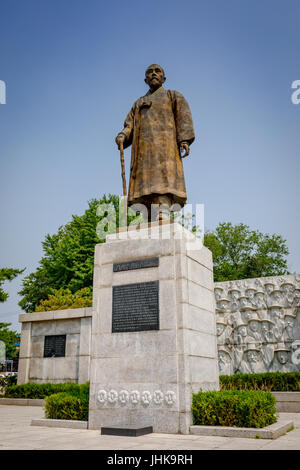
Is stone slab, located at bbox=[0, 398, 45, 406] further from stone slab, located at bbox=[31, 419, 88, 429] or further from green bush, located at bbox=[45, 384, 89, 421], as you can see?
stone slab, located at bbox=[31, 419, 88, 429]

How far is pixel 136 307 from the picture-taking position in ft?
26.2

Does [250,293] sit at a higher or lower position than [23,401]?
higher

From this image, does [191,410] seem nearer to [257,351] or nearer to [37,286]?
[257,351]

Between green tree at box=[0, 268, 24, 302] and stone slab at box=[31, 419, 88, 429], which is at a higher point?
green tree at box=[0, 268, 24, 302]

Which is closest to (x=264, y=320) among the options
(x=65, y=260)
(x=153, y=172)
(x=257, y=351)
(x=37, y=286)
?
(x=257, y=351)

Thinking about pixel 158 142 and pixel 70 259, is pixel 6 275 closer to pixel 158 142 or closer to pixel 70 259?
pixel 70 259

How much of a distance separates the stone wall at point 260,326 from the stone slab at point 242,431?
865 centimetres

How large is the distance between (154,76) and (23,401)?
11.7 m

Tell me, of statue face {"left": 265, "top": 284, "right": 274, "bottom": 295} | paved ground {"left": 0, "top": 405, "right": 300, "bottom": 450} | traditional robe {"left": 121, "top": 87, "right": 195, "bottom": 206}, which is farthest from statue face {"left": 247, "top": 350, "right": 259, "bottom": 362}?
traditional robe {"left": 121, "top": 87, "right": 195, "bottom": 206}

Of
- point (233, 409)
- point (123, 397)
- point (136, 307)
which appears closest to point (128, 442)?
point (123, 397)

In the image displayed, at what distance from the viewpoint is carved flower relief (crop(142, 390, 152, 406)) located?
725cm

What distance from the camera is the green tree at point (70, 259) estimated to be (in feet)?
96.1

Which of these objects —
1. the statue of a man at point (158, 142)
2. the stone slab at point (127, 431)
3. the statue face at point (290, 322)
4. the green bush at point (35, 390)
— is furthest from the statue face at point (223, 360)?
the stone slab at point (127, 431)

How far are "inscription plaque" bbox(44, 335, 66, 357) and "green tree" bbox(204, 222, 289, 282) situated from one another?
23262mm
